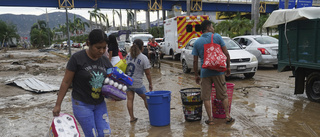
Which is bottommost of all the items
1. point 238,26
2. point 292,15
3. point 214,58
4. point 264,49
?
point 264,49

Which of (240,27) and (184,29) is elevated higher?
(240,27)

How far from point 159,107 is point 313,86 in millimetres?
3919

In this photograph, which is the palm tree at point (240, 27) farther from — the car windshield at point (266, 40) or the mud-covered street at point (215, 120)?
the mud-covered street at point (215, 120)

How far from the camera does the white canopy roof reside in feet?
20.0

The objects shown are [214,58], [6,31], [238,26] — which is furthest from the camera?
[6,31]

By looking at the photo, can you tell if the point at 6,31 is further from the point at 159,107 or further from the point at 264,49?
the point at 159,107

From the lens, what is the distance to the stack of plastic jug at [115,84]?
3.13 metres

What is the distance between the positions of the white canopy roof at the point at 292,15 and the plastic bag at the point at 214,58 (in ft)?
8.31

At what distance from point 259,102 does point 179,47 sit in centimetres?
1112

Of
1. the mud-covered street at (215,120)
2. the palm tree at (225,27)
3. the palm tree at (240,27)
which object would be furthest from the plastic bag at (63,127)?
the palm tree at (225,27)

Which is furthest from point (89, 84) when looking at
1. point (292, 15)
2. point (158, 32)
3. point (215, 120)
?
point (158, 32)

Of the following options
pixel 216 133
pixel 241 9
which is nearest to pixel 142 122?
pixel 216 133

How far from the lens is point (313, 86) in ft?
21.6

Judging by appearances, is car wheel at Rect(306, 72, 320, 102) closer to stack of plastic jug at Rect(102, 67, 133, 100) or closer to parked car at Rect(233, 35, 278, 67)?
stack of plastic jug at Rect(102, 67, 133, 100)
